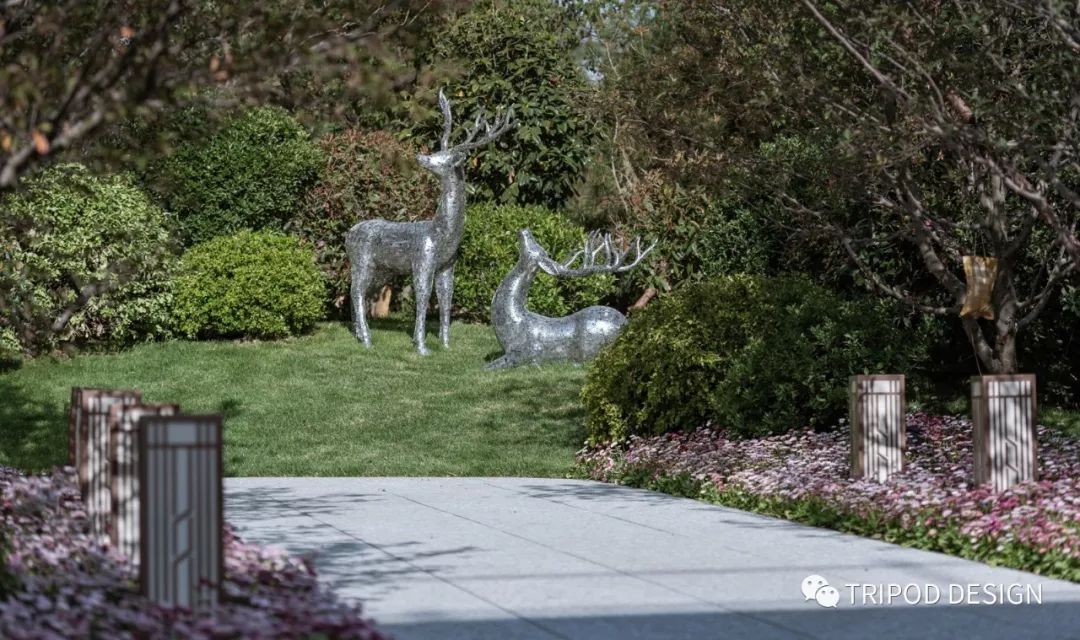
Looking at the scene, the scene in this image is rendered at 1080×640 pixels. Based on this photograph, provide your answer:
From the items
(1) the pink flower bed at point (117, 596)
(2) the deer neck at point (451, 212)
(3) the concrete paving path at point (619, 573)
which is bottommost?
(3) the concrete paving path at point (619, 573)

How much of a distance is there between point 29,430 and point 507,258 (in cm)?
833

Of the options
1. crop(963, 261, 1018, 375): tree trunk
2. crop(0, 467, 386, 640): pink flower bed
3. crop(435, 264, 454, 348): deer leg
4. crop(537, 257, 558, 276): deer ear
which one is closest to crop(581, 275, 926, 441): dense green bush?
crop(963, 261, 1018, 375): tree trunk

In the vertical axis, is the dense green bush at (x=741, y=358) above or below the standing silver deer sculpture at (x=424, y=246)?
below

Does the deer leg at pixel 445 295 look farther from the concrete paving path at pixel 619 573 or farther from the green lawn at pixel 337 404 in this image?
the concrete paving path at pixel 619 573

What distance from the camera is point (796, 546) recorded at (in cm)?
834

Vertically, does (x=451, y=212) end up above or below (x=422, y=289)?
above

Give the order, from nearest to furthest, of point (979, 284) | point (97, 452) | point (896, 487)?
point (97, 452) → point (896, 487) → point (979, 284)

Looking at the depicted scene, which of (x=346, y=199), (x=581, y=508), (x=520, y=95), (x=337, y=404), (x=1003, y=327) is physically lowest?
(x=581, y=508)

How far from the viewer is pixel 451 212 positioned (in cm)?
1858

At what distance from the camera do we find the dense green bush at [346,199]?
851 inches

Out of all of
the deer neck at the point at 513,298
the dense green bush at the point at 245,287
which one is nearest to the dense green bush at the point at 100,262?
the dense green bush at the point at 245,287

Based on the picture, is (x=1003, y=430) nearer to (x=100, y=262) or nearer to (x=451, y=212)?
(x=451, y=212)

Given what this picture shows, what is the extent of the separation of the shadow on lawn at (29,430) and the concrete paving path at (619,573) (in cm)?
378

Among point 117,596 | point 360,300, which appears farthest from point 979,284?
point 360,300
